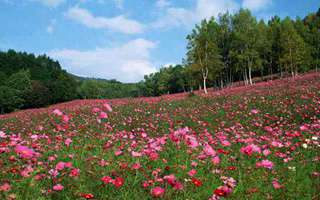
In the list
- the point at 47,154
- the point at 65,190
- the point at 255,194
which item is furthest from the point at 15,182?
the point at 255,194

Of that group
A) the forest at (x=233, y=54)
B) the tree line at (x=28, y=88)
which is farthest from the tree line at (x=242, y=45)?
the tree line at (x=28, y=88)

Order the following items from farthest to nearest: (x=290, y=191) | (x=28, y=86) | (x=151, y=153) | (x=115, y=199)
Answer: (x=28, y=86) → (x=151, y=153) → (x=290, y=191) → (x=115, y=199)

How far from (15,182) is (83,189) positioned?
2.09ft

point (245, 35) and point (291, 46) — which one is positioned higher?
point (245, 35)

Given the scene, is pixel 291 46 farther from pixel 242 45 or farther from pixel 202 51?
pixel 202 51

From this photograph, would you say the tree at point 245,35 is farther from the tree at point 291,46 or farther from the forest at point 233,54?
the tree at point 291,46

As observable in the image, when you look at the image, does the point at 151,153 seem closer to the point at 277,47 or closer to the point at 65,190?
the point at 65,190

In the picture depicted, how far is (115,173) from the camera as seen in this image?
10.7 ft

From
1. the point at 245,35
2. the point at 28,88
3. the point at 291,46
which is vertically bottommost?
the point at 28,88

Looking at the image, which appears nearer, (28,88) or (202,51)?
(202,51)

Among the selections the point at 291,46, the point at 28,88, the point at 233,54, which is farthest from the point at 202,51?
the point at 28,88

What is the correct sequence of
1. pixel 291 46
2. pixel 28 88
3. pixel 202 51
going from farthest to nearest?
pixel 28 88 → pixel 291 46 → pixel 202 51

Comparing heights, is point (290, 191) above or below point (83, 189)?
below

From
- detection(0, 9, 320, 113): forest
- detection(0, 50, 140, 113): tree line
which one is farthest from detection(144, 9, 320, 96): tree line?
detection(0, 50, 140, 113): tree line
